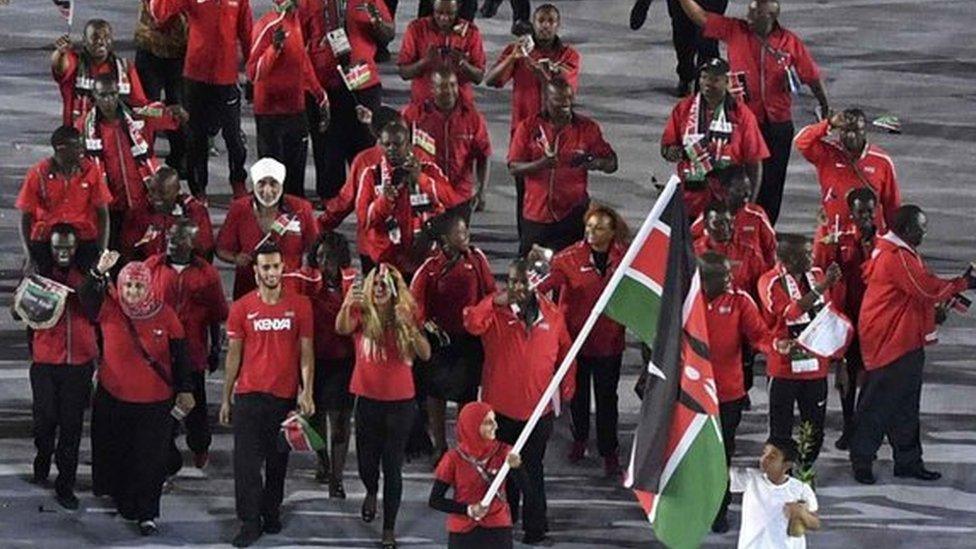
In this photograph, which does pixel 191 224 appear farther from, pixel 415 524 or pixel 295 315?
pixel 415 524

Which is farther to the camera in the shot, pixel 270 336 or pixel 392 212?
pixel 392 212

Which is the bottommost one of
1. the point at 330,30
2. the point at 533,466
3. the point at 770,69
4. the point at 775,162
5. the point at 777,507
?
the point at 533,466

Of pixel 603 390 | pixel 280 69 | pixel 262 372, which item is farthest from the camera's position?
pixel 280 69

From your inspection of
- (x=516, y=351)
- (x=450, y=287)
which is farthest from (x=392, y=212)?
(x=516, y=351)

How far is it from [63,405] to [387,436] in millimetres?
1849

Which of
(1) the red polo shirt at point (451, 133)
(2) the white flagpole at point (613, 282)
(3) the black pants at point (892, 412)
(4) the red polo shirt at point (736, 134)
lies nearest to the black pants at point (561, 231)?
(1) the red polo shirt at point (451, 133)

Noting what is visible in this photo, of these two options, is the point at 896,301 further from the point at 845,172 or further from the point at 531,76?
the point at 531,76

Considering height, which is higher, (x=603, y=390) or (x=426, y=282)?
(x=426, y=282)

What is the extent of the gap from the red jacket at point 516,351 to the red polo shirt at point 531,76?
300cm

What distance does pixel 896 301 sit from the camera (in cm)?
1691

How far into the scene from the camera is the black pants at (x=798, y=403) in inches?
656

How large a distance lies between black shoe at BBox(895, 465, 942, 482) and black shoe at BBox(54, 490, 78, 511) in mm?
4689

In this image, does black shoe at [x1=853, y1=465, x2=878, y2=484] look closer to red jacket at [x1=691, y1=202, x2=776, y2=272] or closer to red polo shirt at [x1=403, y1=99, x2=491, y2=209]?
red jacket at [x1=691, y1=202, x2=776, y2=272]

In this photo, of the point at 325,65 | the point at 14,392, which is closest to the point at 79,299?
the point at 14,392
